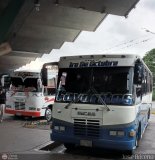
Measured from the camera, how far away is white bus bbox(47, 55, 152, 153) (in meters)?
Result: 8.80

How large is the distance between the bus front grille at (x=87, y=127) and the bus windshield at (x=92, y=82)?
65 cm

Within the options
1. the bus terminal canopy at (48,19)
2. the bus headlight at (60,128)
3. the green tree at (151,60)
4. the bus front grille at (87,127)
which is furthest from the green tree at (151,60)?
the bus front grille at (87,127)

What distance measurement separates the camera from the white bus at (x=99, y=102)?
8.80 m

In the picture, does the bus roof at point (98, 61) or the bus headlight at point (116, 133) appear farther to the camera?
the bus roof at point (98, 61)

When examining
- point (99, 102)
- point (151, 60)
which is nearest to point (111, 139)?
point (99, 102)

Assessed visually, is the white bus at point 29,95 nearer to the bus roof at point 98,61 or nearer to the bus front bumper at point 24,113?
the bus front bumper at point 24,113

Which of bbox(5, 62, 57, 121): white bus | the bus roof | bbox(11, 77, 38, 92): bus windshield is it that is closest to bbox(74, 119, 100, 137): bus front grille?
the bus roof

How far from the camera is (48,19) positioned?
20.4 m

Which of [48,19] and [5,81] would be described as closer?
[5,81]

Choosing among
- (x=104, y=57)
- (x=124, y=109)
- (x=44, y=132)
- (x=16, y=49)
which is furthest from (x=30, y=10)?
(x=16, y=49)

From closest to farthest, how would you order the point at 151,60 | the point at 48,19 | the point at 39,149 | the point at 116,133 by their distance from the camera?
the point at 116,133, the point at 39,149, the point at 48,19, the point at 151,60

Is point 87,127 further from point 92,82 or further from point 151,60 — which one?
point 151,60

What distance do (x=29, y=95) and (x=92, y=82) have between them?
8.82 meters

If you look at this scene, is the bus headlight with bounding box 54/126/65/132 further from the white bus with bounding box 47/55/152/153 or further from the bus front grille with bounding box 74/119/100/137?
the bus front grille with bounding box 74/119/100/137
